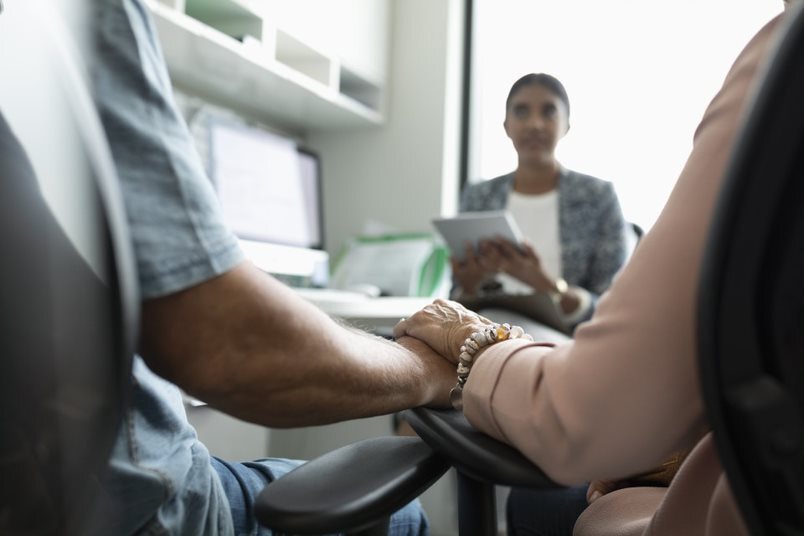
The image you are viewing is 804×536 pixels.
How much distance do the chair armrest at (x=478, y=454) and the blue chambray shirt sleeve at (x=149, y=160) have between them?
21cm

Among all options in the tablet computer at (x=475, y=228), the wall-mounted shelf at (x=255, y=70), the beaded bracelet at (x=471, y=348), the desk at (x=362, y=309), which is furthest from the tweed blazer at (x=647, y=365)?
the wall-mounted shelf at (x=255, y=70)

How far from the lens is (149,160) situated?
44cm

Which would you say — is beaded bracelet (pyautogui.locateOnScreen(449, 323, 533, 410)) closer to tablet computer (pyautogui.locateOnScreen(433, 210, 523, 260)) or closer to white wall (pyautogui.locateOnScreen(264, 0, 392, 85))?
tablet computer (pyautogui.locateOnScreen(433, 210, 523, 260))

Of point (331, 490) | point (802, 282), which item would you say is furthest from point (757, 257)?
point (331, 490)

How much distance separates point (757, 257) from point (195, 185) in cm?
34

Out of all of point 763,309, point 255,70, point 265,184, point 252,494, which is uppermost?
point 255,70

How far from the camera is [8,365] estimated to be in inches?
14.2

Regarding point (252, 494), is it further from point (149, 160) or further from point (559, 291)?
point (559, 291)

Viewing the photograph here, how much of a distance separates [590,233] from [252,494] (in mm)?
1639

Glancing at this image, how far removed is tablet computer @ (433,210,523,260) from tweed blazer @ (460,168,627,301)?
322 mm

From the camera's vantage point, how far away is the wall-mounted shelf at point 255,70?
1.74 metres

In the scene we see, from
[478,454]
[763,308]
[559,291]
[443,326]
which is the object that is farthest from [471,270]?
[763,308]

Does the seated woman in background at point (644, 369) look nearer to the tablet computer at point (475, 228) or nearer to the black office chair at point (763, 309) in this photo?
the black office chair at point (763, 309)

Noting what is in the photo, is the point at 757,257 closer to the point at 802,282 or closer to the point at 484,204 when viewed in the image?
the point at 802,282
